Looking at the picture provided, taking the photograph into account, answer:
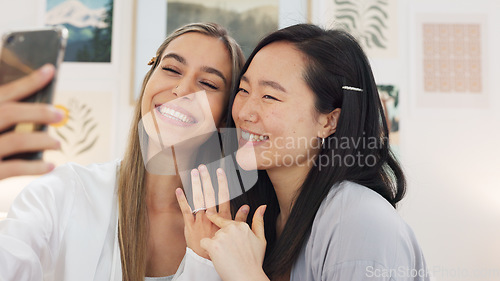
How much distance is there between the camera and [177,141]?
1189mm

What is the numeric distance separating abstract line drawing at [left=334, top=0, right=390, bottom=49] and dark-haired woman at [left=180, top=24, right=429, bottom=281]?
1152 millimetres

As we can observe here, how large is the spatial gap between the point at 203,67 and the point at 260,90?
0.63 feet

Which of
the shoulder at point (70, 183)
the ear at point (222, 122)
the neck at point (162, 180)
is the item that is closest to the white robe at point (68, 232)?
the shoulder at point (70, 183)

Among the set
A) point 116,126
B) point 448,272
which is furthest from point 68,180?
point 448,272

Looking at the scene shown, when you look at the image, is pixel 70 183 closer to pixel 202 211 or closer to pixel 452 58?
pixel 202 211

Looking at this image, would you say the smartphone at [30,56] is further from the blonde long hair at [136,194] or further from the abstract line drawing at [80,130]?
the abstract line drawing at [80,130]

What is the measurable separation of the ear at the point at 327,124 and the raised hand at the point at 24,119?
2.51ft

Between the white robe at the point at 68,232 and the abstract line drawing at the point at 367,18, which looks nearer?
the white robe at the point at 68,232

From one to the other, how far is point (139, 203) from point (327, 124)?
21.8 inches

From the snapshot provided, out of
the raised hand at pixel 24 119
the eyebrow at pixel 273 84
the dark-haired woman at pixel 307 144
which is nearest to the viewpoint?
the raised hand at pixel 24 119

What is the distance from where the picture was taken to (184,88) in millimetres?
1114

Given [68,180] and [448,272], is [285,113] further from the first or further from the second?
[448,272]

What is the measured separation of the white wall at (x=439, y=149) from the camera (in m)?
2.13

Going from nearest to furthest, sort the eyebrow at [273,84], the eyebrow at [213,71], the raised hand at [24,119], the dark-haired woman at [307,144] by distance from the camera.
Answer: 1. the raised hand at [24,119]
2. the dark-haired woman at [307,144]
3. the eyebrow at [273,84]
4. the eyebrow at [213,71]
